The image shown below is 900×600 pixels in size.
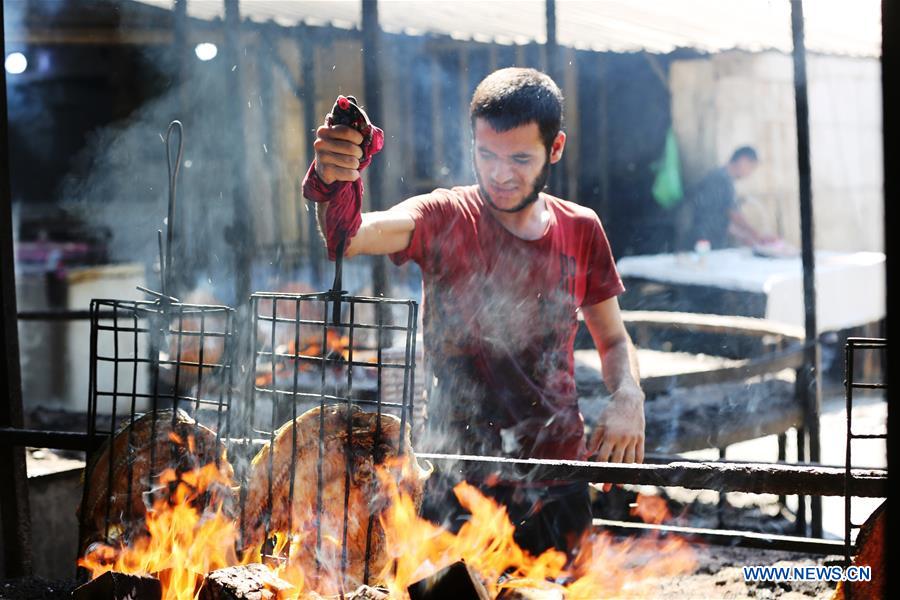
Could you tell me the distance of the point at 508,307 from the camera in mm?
3836

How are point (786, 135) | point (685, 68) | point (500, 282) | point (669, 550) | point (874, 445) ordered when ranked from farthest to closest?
point (786, 135) → point (685, 68) → point (874, 445) → point (669, 550) → point (500, 282)

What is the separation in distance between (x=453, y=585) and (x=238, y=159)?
7.94 m

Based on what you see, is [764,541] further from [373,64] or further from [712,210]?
[712,210]

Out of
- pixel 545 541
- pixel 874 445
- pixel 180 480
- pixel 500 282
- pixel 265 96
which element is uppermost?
pixel 265 96

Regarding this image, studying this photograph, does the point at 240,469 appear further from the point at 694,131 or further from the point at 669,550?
the point at 694,131

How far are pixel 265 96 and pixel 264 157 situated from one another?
28.7 inches

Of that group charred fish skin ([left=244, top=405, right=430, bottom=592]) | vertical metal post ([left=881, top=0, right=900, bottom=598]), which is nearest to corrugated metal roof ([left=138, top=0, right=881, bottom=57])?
charred fish skin ([left=244, top=405, right=430, bottom=592])

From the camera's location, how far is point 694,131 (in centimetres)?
1302

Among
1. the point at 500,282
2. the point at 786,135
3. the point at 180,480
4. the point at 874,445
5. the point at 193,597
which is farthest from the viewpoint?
the point at 786,135

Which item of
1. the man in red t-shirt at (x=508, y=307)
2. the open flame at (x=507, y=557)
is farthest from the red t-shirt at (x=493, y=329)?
the open flame at (x=507, y=557)

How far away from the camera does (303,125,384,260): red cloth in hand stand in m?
2.82

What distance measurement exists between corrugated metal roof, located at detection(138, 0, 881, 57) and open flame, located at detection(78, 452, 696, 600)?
659 centimetres

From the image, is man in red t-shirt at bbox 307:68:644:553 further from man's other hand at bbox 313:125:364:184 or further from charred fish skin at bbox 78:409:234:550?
charred fish skin at bbox 78:409:234:550

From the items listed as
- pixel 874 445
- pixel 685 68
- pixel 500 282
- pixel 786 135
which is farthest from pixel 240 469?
pixel 786 135
